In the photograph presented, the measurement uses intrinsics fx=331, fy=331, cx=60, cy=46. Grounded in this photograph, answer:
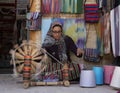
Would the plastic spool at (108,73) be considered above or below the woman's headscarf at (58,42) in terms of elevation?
below

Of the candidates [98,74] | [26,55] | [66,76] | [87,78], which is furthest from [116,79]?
[26,55]

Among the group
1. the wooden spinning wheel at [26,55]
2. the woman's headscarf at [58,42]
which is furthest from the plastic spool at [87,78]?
the woman's headscarf at [58,42]

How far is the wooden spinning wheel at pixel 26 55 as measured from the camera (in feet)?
19.6

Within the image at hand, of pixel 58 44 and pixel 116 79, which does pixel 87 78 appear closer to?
pixel 116 79

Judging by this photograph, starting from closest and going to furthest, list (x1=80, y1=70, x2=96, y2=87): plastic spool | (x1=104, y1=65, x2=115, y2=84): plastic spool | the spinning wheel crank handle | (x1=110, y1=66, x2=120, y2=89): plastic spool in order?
(x1=110, y1=66, x2=120, y2=89): plastic spool
the spinning wheel crank handle
(x1=80, y1=70, x2=96, y2=87): plastic spool
(x1=104, y1=65, x2=115, y2=84): plastic spool

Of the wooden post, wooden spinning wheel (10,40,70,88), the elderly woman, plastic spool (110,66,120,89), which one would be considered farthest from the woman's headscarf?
plastic spool (110,66,120,89)

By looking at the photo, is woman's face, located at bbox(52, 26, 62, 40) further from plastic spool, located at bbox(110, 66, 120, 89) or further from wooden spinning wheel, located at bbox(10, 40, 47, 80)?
plastic spool, located at bbox(110, 66, 120, 89)

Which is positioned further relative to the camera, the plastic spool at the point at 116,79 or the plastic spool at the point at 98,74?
the plastic spool at the point at 98,74

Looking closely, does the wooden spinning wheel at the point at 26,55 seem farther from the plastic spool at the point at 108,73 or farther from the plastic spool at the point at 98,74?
the plastic spool at the point at 108,73

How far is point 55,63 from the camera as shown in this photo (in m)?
6.44

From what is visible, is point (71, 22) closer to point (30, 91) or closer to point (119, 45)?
point (119, 45)

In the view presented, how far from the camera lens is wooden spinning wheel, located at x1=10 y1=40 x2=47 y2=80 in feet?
19.6

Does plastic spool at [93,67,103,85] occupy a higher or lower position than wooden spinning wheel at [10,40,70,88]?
lower

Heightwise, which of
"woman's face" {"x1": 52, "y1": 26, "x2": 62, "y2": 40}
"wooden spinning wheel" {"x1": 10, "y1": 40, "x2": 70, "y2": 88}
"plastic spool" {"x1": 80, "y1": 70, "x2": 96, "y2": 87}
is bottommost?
"plastic spool" {"x1": 80, "y1": 70, "x2": 96, "y2": 87}
